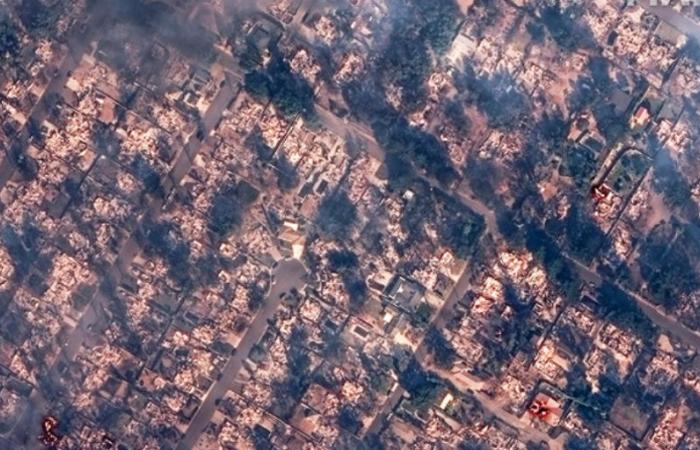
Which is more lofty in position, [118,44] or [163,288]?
[118,44]

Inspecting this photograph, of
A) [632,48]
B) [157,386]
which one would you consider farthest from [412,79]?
[157,386]

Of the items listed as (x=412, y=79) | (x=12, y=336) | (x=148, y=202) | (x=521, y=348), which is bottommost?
(x=12, y=336)

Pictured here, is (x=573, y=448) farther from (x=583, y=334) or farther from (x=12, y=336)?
(x=12, y=336)

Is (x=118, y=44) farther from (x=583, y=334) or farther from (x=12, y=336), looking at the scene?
(x=583, y=334)

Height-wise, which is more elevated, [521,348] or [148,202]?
[521,348]

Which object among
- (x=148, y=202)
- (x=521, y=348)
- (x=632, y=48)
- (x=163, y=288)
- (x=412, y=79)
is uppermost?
(x=632, y=48)

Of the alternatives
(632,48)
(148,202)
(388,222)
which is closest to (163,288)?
(148,202)
